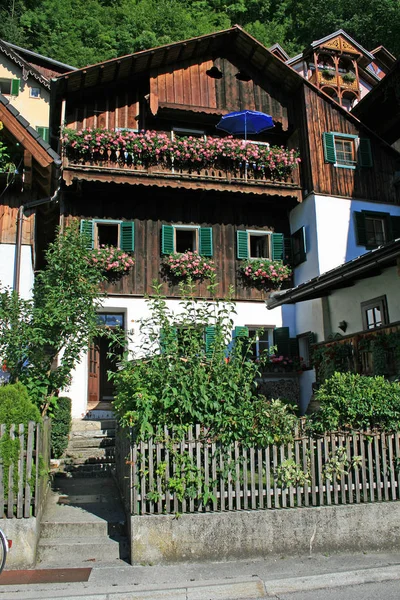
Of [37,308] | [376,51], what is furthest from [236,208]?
[376,51]

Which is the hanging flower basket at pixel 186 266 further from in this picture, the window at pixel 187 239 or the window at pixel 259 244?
the window at pixel 259 244

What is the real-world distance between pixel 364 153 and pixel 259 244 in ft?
15.0

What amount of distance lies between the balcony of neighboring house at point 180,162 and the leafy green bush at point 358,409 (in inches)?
405

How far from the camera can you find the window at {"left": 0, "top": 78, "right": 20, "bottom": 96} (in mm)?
27797

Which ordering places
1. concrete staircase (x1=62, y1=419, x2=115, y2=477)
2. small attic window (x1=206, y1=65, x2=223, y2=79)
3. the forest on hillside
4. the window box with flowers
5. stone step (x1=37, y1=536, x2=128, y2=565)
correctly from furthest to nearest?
1. the forest on hillside
2. small attic window (x1=206, y1=65, x2=223, y2=79)
3. the window box with flowers
4. concrete staircase (x1=62, y1=419, x2=115, y2=477)
5. stone step (x1=37, y1=536, x2=128, y2=565)

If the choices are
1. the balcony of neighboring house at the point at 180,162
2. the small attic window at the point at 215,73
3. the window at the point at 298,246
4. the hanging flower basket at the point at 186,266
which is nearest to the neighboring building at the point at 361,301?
the window at the point at 298,246

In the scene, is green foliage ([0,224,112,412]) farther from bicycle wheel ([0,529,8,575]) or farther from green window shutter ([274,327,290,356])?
green window shutter ([274,327,290,356])

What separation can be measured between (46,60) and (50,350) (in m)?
24.7

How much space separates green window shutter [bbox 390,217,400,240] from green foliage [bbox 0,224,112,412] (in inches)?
436

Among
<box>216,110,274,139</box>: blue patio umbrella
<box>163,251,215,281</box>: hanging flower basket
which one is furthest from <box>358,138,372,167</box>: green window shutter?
<box>163,251,215,281</box>: hanging flower basket

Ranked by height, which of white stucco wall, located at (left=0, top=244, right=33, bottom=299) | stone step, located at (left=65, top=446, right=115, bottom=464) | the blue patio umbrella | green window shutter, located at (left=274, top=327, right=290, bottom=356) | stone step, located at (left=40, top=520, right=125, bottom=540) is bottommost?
stone step, located at (left=40, top=520, right=125, bottom=540)

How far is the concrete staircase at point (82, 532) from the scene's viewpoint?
22.9ft

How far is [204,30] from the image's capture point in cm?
4084

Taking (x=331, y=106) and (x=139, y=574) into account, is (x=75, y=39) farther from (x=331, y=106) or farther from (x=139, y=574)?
(x=139, y=574)
